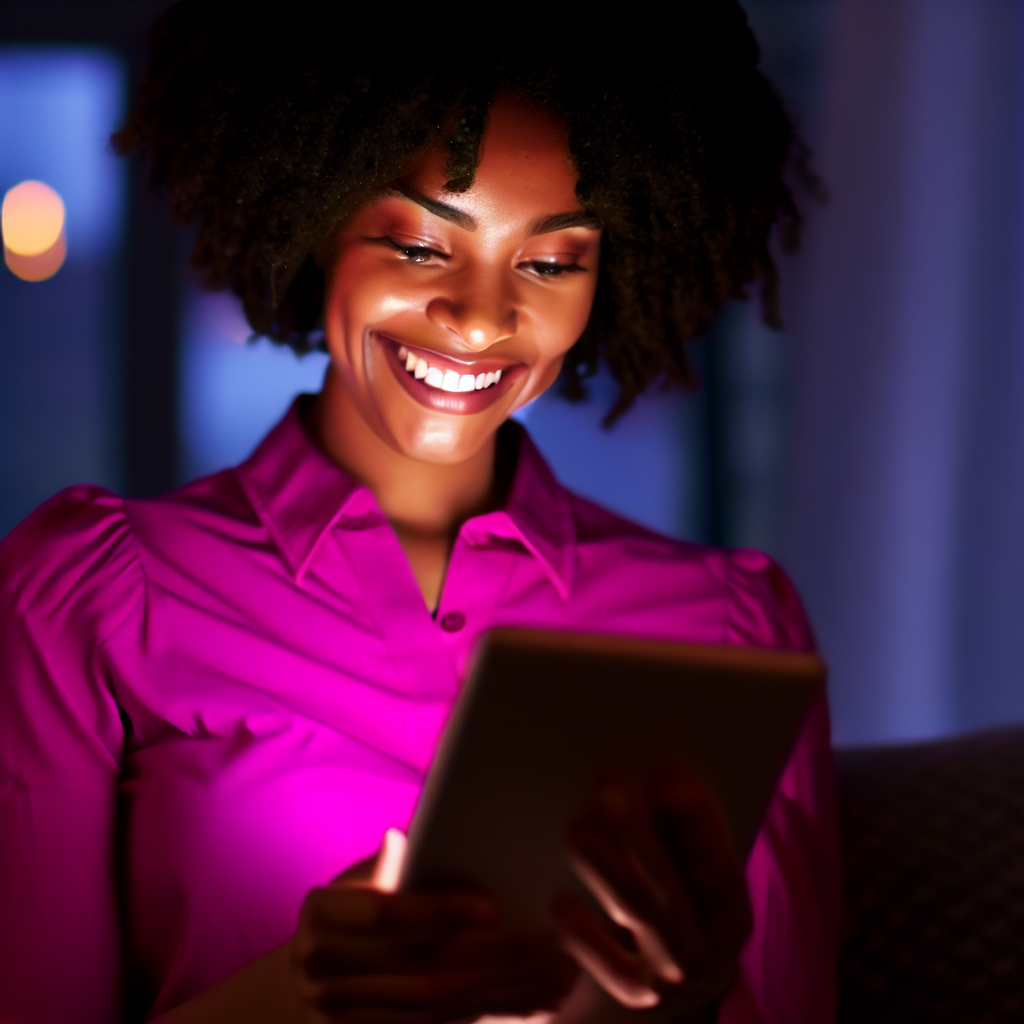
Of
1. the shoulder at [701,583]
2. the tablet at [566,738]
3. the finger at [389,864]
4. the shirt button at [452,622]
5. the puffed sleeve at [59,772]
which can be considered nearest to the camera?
the tablet at [566,738]

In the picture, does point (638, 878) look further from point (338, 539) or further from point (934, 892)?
point (934, 892)

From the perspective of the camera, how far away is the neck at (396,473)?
1.09 m

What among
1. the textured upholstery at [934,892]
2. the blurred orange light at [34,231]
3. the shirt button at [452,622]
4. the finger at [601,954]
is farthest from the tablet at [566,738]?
the blurred orange light at [34,231]

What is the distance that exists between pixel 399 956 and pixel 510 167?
0.56 metres

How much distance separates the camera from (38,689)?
919 millimetres

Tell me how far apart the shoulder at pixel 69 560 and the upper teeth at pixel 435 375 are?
271mm

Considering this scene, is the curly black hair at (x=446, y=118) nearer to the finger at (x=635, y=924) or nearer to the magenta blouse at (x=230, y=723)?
the magenta blouse at (x=230, y=723)

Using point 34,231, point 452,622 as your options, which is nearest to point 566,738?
point 452,622

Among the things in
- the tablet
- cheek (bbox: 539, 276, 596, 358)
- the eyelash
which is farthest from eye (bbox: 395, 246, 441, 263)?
the tablet

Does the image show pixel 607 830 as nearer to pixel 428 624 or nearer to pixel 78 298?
pixel 428 624

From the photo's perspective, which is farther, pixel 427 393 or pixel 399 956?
pixel 427 393

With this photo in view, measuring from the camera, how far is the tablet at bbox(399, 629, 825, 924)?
2.05ft

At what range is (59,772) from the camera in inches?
35.9

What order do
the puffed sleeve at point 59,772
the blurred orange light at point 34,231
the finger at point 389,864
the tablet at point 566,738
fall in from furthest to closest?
the blurred orange light at point 34,231 < the puffed sleeve at point 59,772 < the finger at point 389,864 < the tablet at point 566,738
